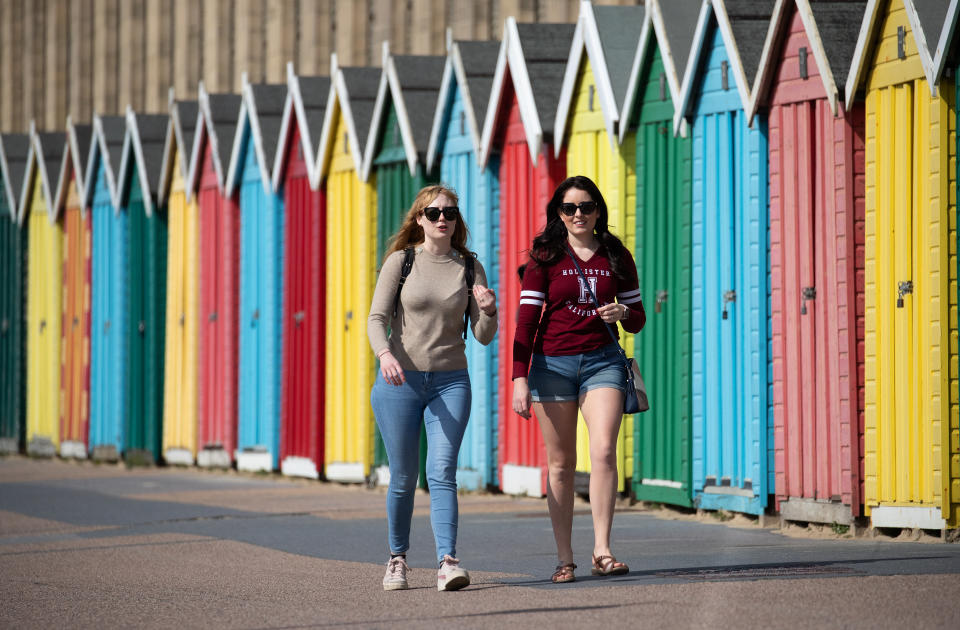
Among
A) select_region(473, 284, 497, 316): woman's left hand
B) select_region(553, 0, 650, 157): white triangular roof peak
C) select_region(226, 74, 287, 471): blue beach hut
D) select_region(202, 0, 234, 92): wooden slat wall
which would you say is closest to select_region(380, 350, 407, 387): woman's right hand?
select_region(473, 284, 497, 316): woman's left hand

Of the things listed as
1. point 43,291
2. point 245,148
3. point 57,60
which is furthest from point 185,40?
point 245,148

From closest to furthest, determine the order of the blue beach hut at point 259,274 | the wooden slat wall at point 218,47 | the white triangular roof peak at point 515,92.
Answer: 1. the white triangular roof peak at point 515,92
2. the blue beach hut at point 259,274
3. the wooden slat wall at point 218,47

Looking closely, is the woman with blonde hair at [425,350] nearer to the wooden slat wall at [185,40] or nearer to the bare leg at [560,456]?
the bare leg at [560,456]

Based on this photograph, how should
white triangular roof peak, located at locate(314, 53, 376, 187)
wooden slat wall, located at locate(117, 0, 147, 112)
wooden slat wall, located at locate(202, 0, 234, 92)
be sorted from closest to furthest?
white triangular roof peak, located at locate(314, 53, 376, 187), wooden slat wall, located at locate(202, 0, 234, 92), wooden slat wall, located at locate(117, 0, 147, 112)

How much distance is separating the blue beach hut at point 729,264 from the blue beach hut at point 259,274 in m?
6.39

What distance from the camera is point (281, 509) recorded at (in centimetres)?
1223

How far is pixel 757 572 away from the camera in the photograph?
744 centimetres

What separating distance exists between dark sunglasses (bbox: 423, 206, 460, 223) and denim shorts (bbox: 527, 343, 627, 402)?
2.50 ft

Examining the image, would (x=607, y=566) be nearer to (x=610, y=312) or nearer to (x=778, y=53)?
(x=610, y=312)

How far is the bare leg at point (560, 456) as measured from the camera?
7.32 meters

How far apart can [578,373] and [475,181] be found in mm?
6510

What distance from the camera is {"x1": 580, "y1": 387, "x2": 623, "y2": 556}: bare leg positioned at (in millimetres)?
7223

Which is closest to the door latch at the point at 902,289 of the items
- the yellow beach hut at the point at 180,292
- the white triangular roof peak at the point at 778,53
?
the white triangular roof peak at the point at 778,53

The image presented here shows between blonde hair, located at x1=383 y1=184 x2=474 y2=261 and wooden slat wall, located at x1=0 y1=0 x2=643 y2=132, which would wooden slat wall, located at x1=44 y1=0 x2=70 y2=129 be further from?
blonde hair, located at x1=383 y1=184 x2=474 y2=261
